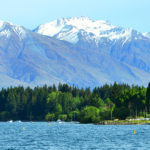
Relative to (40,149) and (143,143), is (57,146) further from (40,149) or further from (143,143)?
(143,143)

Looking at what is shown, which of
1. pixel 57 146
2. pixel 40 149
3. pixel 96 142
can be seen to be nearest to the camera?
pixel 40 149

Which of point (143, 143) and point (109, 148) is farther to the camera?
point (143, 143)

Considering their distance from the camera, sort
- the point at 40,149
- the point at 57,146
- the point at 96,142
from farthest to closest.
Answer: the point at 96,142, the point at 57,146, the point at 40,149

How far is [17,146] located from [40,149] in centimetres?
923

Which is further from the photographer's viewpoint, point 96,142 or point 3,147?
point 96,142

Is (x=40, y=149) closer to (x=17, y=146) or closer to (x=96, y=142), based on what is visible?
(x=17, y=146)

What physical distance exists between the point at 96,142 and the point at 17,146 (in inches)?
739

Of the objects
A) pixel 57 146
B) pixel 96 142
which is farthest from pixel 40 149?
pixel 96 142

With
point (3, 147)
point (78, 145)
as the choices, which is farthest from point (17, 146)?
point (78, 145)

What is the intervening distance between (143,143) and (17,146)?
26.5m

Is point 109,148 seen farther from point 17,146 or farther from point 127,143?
point 17,146

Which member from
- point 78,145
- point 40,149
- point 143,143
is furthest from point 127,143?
point 40,149

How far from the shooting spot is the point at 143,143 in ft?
390

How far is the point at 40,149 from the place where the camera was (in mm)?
107875
